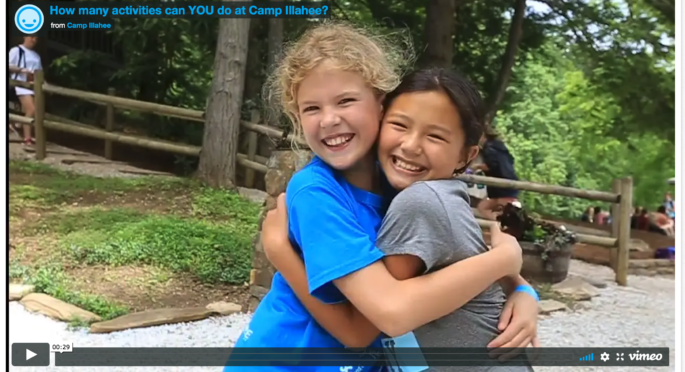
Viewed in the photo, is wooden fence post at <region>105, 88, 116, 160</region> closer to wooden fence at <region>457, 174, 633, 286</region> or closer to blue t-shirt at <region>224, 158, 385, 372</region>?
wooden fence at <region>457, 174, 633, 286</region>

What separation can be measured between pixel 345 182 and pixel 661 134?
1.12 meters

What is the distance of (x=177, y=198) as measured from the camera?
151cm

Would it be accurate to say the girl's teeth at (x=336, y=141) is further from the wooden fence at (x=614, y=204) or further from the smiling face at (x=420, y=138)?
the wooden fence at (x=614, y=204)

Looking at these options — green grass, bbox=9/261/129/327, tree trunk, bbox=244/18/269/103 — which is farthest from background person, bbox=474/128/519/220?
green grass, bbox=9/261/129/327

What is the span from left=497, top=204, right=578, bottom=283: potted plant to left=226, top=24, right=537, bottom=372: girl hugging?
2.72ft

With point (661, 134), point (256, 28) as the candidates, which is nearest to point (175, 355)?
point (256, 28)

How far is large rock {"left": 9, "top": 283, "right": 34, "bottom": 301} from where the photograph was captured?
56.9 inches

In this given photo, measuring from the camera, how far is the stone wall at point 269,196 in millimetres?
1455

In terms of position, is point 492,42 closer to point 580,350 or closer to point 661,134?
point 661,134

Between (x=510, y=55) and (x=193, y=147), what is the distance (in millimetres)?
795

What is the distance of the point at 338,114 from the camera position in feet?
1.84

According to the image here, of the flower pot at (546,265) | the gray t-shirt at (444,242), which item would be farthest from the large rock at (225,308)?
the gray t-shirt at (444,242)

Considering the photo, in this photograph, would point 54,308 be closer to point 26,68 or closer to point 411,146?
point 26,68

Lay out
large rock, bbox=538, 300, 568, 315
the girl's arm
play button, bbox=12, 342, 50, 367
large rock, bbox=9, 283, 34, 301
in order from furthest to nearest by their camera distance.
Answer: large rock, bbox=538, 300, 568, 315
large rock, bbox=9, 283, 34, 301
play button, bbox=12, 342, 50, 367
the girl's arm
